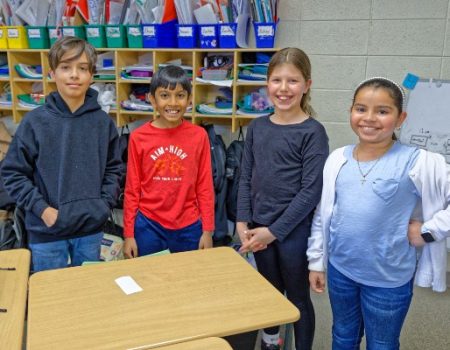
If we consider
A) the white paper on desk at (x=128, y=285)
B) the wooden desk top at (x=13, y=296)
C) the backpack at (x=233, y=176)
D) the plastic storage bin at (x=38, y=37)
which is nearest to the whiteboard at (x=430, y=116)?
the backpack at (x=233, y=176)

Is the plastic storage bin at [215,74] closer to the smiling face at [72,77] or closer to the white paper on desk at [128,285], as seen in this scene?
the smiling face at [72,77]

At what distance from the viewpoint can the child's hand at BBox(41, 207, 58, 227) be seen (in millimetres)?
1626

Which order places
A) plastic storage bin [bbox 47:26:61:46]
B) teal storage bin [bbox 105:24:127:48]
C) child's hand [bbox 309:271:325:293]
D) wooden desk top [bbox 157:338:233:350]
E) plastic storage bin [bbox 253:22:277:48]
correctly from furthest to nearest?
plastic storage bin [bbox 47:26:61:46]
teal storage bin [bbox 105:24:127:48]
plastic storage bin [bbox 253:22:277:48]
child's hand [bbox 309:271:325:293]
wooden desk top [bbox 157:338:233:350]

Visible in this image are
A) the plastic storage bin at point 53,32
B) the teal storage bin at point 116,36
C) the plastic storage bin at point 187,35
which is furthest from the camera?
the plastic storage bin at point 53,32

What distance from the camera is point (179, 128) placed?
1.83 metres

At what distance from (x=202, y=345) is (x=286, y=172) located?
810mm

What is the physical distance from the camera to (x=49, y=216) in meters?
1.63

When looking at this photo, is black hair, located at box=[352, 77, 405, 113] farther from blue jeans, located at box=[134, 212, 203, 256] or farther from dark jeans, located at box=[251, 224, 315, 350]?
blue jeans, located at box=[134, 212, 203, 256]

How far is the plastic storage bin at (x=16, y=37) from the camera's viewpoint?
3.05 metres

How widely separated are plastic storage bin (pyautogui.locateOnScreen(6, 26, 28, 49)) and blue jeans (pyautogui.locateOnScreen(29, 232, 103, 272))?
6.34ft

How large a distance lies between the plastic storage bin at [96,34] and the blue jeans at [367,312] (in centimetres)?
227

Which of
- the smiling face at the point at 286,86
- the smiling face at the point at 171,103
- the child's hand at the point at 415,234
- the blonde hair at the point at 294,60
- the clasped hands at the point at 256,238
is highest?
the blonde hair at the point at 294,60

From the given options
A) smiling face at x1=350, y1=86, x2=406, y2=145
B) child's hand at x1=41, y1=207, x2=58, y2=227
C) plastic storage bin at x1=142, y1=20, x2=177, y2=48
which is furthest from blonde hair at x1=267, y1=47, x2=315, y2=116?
plastic storage bin at x1=142, y1=20, x2=177, y2=48

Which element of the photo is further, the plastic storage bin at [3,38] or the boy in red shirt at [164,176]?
the plastic storage bin at [3,38]
